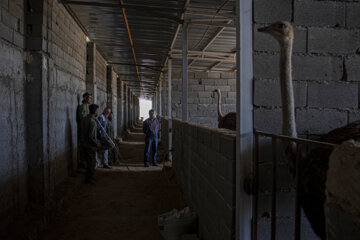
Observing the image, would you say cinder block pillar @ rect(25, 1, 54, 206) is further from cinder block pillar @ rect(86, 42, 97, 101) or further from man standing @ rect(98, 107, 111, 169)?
cinder block pillar @ rect(86, 42, 97, 101)

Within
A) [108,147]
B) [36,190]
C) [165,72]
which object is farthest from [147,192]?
[165,72]

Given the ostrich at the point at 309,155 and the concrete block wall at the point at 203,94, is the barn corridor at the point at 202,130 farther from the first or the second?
the concrete block wall at the point at 203,94

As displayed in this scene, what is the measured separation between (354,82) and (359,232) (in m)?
2.01

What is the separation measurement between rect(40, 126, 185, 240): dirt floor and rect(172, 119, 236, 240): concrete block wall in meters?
1.02

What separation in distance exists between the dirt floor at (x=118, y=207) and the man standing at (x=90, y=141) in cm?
35

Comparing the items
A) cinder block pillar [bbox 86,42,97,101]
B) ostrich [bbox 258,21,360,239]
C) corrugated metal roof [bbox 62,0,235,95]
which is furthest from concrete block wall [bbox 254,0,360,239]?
cinder block pillar [bbox 86,42,97,101]

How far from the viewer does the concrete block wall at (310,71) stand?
2.58 meters

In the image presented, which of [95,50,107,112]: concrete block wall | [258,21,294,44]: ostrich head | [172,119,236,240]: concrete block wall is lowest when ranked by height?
[172,119,236,240]: concrete block wall

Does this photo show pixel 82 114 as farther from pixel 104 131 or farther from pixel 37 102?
pixel 37 102

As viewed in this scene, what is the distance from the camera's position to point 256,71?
2.60 m

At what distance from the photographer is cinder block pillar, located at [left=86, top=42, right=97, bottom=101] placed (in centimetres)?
929

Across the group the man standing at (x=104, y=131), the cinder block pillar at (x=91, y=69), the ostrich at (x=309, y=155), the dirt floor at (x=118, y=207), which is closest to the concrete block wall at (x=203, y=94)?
the cinder block pillar at (x=91, y=69)

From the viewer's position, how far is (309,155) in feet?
7.28

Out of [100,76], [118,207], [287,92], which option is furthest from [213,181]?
[100,76]
